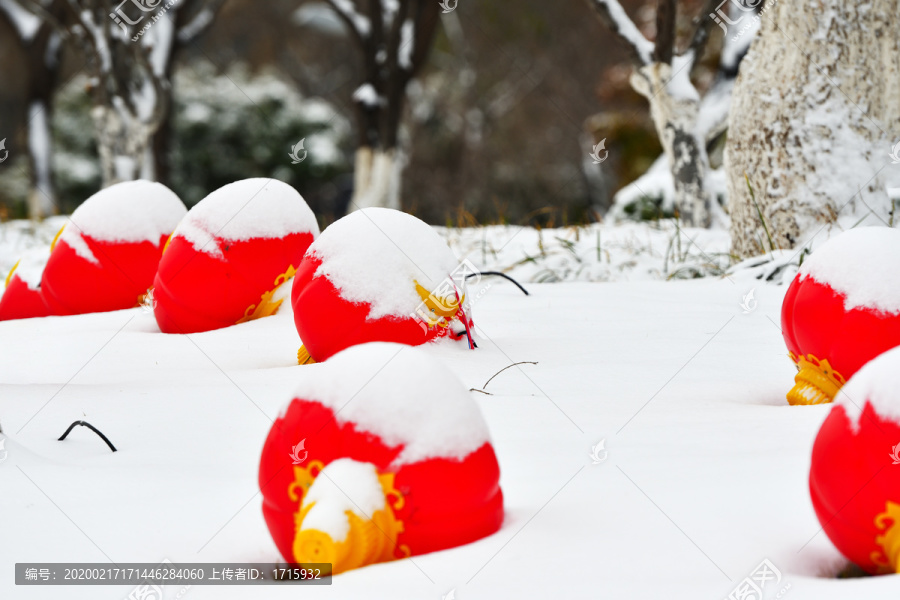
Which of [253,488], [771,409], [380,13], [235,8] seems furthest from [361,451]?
[235,8]

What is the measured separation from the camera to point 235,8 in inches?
889

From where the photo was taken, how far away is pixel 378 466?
1.64 metres

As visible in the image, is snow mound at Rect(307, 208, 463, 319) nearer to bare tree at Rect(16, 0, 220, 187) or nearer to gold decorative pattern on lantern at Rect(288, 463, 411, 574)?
gold decorative pattern on lantern at Rect(288, 463, 411, 574)

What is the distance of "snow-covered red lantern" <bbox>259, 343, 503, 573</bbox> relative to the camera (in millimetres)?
1604

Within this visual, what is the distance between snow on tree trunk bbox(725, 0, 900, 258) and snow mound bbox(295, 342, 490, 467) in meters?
3.07

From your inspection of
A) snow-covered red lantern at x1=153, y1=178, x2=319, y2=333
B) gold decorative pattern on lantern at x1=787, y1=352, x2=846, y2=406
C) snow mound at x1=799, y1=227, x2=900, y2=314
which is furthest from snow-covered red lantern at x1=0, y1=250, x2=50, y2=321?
snow mound at x1=799, y1=227, x2=900, y2=314

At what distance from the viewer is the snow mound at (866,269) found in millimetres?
2303

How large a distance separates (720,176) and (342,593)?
7.05 m

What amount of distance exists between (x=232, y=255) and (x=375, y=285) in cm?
81

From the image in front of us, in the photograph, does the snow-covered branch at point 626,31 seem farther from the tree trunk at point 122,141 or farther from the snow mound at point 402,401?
the tree trunk at point 122,141

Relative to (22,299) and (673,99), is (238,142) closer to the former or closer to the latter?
(673,99)

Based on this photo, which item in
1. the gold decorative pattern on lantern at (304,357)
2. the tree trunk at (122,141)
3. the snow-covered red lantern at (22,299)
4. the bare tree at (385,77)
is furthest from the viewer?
the bare tree at (385,77)

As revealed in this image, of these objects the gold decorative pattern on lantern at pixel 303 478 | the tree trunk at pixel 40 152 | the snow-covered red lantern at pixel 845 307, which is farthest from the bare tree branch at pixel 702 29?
the tree trunk at pixel 40 152

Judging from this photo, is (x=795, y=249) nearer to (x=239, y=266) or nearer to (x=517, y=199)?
(x=239, y=266)
